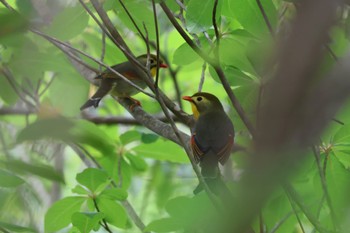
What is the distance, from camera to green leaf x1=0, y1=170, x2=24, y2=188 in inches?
58.6

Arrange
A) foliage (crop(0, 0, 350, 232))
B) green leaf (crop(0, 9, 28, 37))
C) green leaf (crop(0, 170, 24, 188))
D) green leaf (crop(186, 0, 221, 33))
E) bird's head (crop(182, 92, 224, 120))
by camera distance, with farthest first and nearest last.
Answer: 1. bird's head (crop(182, 92, 224, 120))
2. green leaf (crop(186, 0, 221, 33))
3. foliage (crop(0, 0, 350, 232))
4. green leaf (crop(0, 170, 24, 188))
5. green leaf (crop(0, 9, 28, 37))

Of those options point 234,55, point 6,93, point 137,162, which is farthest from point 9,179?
point 137,162

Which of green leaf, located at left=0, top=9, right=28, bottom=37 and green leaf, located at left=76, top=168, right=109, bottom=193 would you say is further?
green leaf, located at left=76, top=168, right=109, bottom=193

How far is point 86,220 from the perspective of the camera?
2.17m

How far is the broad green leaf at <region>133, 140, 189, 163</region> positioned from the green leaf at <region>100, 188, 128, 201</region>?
2.41 feet

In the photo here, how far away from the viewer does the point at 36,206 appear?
125 cm

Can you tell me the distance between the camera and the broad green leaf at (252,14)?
2.23m

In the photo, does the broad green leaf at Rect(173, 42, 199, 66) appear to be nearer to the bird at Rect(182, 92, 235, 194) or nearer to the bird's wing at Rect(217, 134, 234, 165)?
the bird at Rect(182, 92, 235, 194)

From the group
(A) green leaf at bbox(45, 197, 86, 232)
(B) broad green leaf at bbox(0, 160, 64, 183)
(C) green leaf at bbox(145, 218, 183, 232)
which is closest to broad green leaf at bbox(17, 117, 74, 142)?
(B) broad green leaf at bbox(0, 160, 64, 183)

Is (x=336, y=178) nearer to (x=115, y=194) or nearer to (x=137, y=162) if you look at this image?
(x=115, y=194)

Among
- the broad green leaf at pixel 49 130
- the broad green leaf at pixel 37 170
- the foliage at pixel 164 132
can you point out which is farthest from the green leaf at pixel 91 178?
the broad green leaf at pixel 49 130

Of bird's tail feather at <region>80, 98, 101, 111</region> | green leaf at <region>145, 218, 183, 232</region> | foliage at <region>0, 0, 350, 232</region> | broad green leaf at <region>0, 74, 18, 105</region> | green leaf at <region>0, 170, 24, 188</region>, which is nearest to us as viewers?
green leaf at <region>0, 170, 24, 188</region>

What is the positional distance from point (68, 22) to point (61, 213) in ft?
2.88

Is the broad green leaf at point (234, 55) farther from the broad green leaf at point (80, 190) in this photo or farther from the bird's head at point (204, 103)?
the bird's head at point (204, 103)
